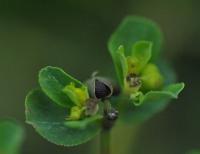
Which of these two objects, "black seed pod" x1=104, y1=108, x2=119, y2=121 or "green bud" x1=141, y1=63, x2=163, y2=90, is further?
"green bud" x1=141, y1=63, x2=163, y2=90

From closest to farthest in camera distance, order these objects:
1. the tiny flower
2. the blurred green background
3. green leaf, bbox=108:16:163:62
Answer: the tiny flower
green leaf, bbox=108:16:163:62
the blurred green background

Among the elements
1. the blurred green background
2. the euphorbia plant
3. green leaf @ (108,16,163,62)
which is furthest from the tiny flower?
the blurred green background

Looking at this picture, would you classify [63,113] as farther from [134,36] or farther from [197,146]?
[197,146]

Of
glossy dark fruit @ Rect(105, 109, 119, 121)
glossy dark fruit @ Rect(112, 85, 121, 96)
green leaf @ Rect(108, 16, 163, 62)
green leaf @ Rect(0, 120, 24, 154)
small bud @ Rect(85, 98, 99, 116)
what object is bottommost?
green leaf @ Rect(0, 120, 24, 154)

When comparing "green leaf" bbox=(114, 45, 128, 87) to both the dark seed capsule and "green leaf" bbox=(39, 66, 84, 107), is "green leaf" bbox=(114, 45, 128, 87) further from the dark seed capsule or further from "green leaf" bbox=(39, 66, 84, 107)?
"green leaf" bbox=(39, 66, 84, 107)

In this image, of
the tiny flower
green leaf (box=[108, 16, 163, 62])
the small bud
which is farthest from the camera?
green leaf (box=[108, 16, 163, 62])

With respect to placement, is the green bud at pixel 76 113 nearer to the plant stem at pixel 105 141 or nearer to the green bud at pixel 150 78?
the plant stem at pixel 105 141

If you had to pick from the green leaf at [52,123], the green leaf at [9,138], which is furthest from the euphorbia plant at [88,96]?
the green leaf at [9,138]
